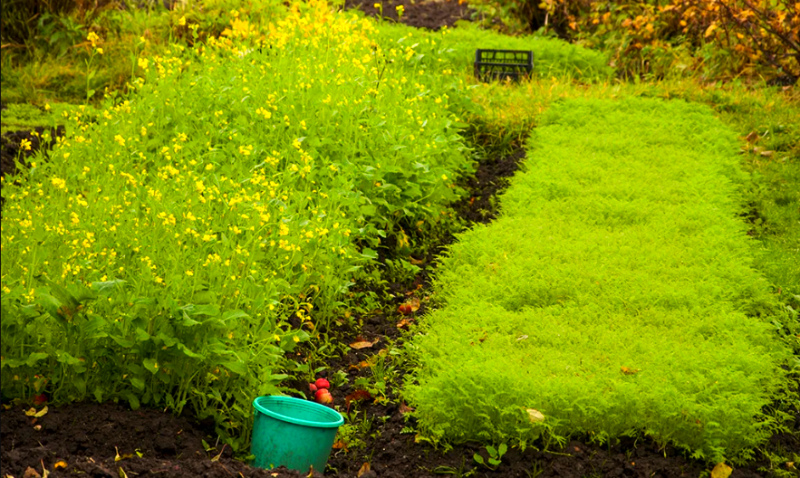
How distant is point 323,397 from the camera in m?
4.35

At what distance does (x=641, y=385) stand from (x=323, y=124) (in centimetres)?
302

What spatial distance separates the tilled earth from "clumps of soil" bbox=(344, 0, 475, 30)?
8.14 m

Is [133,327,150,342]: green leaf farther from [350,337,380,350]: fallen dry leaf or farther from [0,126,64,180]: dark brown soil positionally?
[0,126,64,180]: dark brown soil

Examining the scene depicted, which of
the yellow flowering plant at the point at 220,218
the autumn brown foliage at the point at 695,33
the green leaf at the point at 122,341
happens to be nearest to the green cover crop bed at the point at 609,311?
the yellow flowering plant at the point at 220,218

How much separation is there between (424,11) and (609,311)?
8.71 meters

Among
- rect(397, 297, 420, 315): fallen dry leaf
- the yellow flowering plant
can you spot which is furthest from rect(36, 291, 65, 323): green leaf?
rect(397, 297, 420, 315): fallen dry leaf

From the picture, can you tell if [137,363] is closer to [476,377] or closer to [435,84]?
[476,377]

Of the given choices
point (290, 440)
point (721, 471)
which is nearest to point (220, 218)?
point (290, 440)

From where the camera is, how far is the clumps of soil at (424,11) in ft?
40.5

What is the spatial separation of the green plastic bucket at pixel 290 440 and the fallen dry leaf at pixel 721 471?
168 centimetres

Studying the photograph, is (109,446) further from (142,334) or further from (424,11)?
(424,11)

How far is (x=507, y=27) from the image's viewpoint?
39.2 feet

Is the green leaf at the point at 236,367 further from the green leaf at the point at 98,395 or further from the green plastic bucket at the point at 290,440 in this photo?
the green leaf at the point at 98,395

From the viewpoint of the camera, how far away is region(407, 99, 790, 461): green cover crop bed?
4.11 m
